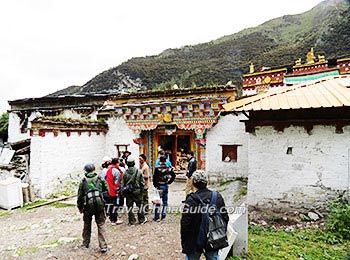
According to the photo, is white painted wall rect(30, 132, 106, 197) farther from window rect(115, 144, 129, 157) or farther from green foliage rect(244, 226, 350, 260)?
green foliage rect(244, 226, 350, 260)

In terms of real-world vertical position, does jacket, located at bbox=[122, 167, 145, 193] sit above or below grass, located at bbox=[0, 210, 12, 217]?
above

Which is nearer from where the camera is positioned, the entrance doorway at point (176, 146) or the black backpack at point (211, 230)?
the black backpack at point (211, 230)

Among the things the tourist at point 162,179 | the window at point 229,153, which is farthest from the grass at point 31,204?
the window at point 229,153

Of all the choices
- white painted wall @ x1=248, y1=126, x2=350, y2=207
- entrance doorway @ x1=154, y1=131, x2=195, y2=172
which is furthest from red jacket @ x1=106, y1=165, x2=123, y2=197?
entrance doorway @ x1=154, y1=131, x2=195, y2=172

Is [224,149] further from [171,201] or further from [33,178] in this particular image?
[33,178]

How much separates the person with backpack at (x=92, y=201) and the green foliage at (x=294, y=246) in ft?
8.95

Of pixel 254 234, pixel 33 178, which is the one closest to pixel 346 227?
pixel 254 234

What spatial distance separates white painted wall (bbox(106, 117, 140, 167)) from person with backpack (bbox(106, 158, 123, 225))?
565 centimetres

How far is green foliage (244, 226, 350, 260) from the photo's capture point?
5602 mm

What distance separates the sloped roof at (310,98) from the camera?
743 centimetres

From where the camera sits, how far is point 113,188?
729 centimetres

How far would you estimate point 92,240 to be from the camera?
249 inches

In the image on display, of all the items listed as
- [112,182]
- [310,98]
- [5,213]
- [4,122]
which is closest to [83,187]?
[112,182]

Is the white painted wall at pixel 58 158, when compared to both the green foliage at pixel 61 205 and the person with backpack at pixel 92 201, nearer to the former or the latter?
the green foliage at pixel 61 205
